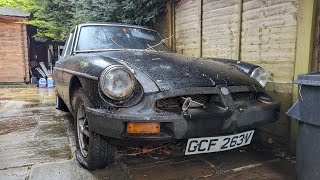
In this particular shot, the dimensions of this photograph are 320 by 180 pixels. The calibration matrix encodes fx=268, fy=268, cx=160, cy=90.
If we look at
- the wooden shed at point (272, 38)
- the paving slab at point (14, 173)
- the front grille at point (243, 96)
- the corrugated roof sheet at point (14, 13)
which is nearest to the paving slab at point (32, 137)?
the paving slab at point (14, 173)

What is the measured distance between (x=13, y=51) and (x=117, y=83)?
1188 cm

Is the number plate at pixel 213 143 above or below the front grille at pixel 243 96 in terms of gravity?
below

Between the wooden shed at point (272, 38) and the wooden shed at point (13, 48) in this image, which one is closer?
the wooden shed at point (272, 38)

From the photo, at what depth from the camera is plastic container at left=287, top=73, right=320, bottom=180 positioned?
170 cm

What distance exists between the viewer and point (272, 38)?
325 cm

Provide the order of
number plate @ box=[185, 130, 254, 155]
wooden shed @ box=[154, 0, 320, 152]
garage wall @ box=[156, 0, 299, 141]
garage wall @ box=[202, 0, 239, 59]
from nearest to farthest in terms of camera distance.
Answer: number plate @ box=[185, 130, 254, 155] → wooden shed @ box=[154, 0, 320, 152] → garage wall @ box=[156, 0, 299, 141] → garage wall @ box=[202, 0, 239, 59]

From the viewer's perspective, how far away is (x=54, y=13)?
1206 cm

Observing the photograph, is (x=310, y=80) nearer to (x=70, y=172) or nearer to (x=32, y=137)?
(x=70, y=172)

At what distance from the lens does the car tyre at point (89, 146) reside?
2.27m

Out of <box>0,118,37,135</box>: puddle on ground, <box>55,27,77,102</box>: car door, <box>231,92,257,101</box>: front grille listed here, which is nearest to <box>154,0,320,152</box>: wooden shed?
<box>231,92,257,101</box>: front grille

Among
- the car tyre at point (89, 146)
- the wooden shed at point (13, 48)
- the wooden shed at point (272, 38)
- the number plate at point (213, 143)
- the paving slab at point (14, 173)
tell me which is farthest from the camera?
the wooden shed at point (13, 48)

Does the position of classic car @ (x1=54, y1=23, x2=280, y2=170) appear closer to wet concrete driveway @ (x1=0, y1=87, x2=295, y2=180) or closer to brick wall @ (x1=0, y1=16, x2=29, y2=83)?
wet concrete driveway @ (x1=0, y1=87, x2=295, y2=180)

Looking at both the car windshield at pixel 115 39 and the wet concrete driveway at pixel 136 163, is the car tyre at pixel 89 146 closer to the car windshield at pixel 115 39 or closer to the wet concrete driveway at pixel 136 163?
the wet concrete driveway at pixel 136 163

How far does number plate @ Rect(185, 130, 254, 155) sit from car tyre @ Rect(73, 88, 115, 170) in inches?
28.2
